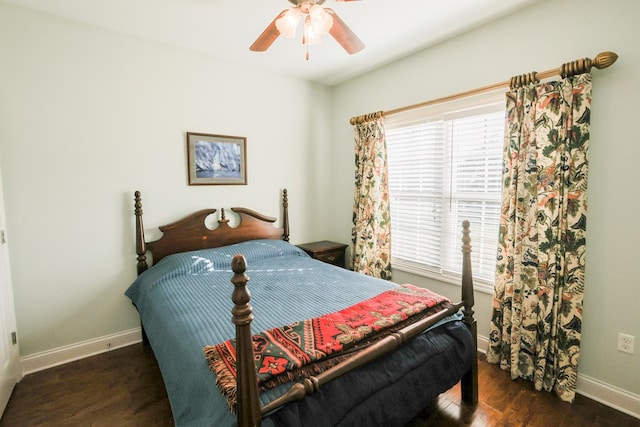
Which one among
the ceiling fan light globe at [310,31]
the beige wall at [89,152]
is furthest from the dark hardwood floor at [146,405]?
the ceiling fan light globe at [310,31]

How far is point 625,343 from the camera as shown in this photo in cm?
189

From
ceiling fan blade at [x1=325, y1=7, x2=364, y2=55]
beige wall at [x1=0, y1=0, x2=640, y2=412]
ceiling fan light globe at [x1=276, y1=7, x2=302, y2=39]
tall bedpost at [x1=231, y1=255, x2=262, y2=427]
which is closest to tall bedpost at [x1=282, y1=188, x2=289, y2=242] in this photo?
beige wall at [x1=0, y1=0, x2=640, y2=412]

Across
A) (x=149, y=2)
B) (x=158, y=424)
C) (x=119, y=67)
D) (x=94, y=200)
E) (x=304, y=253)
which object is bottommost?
(x=158, y=424)

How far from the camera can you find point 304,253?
319cm

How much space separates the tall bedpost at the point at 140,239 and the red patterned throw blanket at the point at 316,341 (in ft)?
5.39

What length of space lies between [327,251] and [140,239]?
179 cm

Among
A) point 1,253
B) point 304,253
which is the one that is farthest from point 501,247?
point 1,253

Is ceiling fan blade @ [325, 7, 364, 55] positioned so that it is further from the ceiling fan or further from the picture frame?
the picture frame

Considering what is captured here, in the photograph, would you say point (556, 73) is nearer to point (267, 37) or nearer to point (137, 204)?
point (267, 37)

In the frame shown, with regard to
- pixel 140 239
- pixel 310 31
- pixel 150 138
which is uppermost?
pixel 310 31

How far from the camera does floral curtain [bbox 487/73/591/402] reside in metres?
1.93

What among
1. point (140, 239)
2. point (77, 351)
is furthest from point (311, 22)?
point (77, 351)

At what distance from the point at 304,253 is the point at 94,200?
72.1 inches

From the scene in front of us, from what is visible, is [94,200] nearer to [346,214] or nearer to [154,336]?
[154,336]
